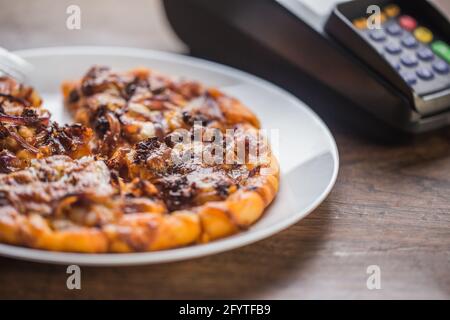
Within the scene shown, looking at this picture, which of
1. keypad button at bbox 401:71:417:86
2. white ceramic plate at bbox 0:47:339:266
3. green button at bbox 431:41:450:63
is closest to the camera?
white ceramic plate at bbox 0:47:339:266

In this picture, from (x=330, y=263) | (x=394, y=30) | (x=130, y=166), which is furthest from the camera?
(x=394, y=30)

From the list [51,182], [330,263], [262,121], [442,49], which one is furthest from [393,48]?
[51,182]

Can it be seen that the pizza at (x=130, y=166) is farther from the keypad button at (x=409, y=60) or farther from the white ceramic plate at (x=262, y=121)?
the keypad button at (x=409, y=60)

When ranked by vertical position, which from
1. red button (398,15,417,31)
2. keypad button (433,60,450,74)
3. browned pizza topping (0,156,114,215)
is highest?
red button (398,15,417,31)

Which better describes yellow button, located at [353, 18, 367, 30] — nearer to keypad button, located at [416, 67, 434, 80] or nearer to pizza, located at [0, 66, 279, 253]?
keypad button, located at [416, 67, 434, 80]

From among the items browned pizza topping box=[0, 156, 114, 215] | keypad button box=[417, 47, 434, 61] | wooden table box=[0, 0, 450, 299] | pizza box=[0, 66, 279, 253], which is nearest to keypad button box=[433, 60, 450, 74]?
keypad button box=[417, 47, 434, 61]

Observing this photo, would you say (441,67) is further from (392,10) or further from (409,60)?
(392,10)

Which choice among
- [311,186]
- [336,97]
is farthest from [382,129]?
[311,186]

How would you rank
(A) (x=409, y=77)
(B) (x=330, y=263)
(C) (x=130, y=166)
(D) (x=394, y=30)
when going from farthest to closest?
(D) (x=394, y=30) → (A) (x=409, y=77) → (C) (x=130, y=166) → (B) (x=330, y=263)
